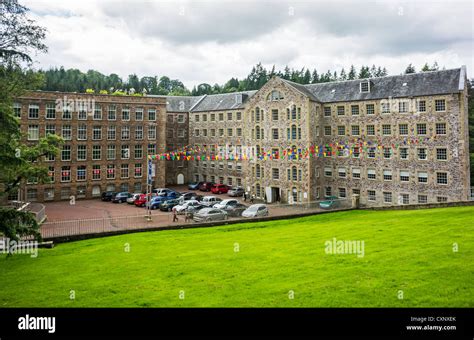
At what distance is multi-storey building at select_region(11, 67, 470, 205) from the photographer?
3994cm

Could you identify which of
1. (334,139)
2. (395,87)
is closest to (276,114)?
(334,139)

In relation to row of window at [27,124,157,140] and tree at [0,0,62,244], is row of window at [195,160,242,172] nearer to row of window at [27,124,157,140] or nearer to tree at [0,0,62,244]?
row of window at [27,124,157,140]

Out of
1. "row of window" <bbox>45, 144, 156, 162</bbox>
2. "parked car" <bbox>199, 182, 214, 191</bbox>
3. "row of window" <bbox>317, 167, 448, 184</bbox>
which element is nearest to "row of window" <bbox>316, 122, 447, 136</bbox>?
"row of window" <bbox>317, 167, 448, 184</bbox>

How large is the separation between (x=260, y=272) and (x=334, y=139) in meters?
37.3

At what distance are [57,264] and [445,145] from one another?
38.2 metres

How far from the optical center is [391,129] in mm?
43562

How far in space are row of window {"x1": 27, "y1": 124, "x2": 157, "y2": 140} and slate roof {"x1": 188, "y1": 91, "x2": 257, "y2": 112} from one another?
12.5 metres

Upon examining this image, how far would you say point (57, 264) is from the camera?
18.6 meters

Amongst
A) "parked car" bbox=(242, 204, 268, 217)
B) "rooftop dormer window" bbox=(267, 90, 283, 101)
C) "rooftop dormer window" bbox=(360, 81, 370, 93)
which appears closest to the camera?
"parked car" bbox=(242, 204, 268, 217)

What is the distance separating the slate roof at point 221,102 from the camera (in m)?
64.2

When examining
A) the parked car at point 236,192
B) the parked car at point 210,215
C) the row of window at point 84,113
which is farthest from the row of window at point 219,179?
the parked car at point 210,215
